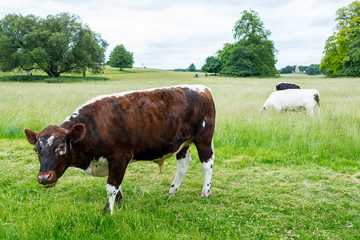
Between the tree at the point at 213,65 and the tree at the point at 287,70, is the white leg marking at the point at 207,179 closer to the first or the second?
the tree at the point at 213,65

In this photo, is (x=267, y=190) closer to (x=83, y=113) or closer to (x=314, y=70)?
(x=83, y=113)

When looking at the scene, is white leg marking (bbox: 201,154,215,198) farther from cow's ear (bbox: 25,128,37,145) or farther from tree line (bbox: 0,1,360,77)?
tree line (bbox: 0,1,360,77)

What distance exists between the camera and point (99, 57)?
47.5m

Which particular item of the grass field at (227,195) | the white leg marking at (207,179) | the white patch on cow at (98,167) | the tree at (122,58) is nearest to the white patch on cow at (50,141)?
the white patch on cow at (98,167)

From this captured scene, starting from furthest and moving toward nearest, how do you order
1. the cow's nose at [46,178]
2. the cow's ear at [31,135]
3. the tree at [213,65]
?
the tree at [213,65] → the cow's ear at [31,135] → the cow's nose at [46,178]

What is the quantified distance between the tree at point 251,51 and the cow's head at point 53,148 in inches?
2272

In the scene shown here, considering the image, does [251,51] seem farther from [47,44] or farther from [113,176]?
[113,176]

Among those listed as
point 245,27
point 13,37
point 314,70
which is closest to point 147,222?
point 13,37

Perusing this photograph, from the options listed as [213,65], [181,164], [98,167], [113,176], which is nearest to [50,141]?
[98,167]

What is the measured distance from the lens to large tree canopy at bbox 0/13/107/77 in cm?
3809

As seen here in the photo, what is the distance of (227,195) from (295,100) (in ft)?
23.4

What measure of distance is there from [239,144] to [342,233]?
155 inches

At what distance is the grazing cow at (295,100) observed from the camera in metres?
9.99

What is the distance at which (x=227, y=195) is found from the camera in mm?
4434
